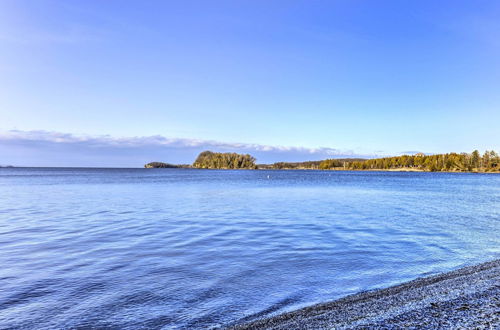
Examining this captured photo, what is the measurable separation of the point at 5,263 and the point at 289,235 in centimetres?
1235

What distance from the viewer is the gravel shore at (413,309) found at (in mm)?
5699

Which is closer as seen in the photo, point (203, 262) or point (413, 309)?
point (413, 309)

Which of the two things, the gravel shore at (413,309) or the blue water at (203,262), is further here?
the blue water at (203,262)

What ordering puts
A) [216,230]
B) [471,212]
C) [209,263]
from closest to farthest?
[209,263] < [216,230] < [471,212]

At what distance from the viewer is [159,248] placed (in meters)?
14.3

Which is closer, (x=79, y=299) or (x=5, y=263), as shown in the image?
(x=79, y=299)

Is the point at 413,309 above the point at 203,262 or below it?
above

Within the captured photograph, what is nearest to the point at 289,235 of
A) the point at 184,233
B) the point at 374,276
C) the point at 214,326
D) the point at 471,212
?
the point at 184,233

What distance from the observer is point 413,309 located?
6.37m

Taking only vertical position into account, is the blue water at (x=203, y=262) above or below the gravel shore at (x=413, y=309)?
below

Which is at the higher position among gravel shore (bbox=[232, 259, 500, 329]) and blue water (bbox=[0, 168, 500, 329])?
gravel shore (bbox=[232, 259, 500, 329])

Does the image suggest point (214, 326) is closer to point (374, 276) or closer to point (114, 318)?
point (114, 318)

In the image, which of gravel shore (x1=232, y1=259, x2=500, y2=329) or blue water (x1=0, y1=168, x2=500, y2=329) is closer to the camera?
gravel shore (x1=232, y1=259, x2=500, y2=329)

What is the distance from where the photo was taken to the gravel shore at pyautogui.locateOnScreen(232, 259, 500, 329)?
570 cm
